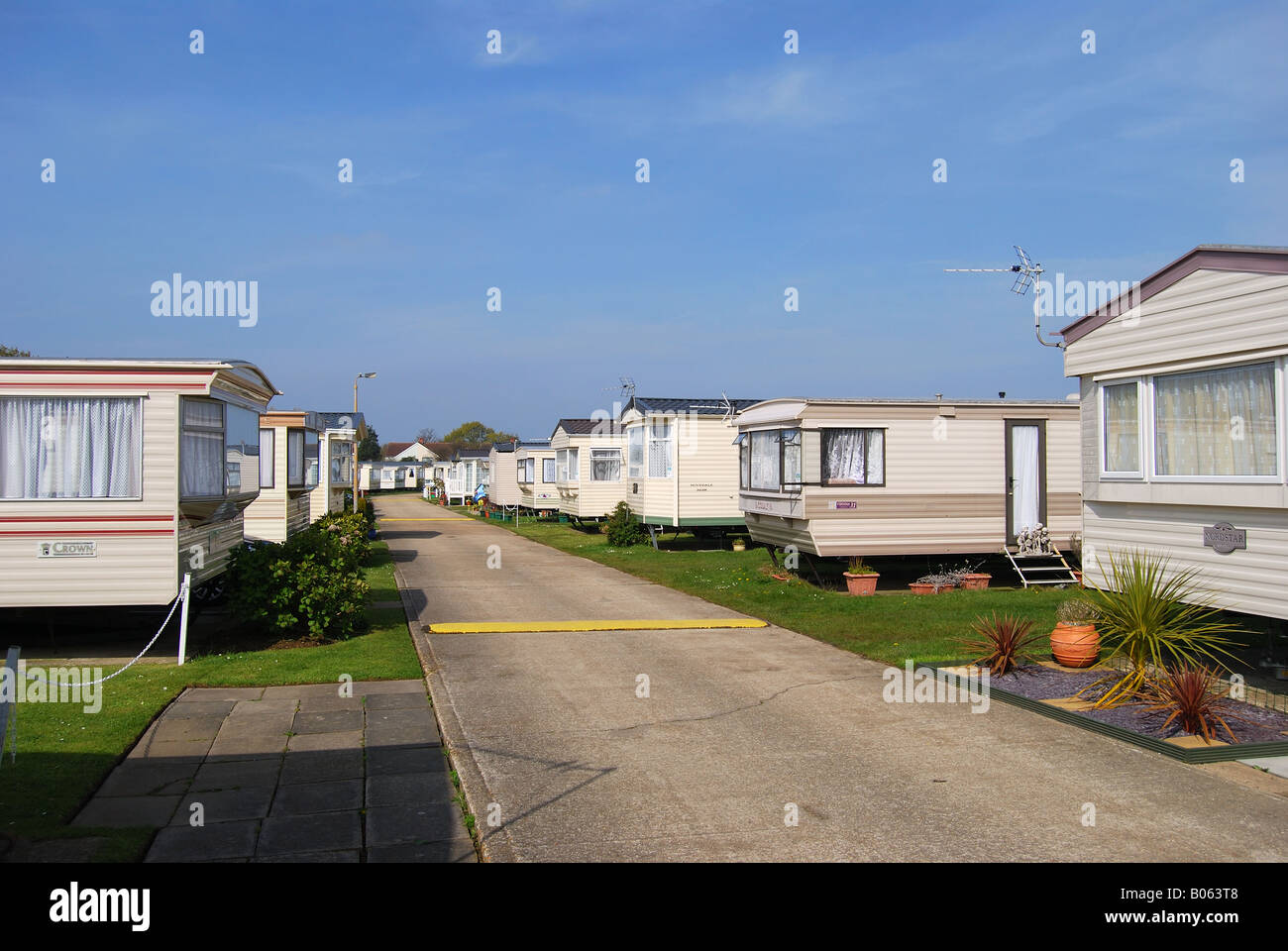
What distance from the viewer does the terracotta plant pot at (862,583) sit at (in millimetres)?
15445

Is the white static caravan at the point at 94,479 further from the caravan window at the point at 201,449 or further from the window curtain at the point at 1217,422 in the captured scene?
the window curtain at the point at 1217,422

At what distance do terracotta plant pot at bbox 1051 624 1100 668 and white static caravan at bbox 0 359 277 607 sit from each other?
28.9 ft

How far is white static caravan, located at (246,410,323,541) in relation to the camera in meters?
17.5

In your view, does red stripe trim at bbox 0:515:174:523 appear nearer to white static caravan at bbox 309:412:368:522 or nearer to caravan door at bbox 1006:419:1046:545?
white static caravan at bbox 309:412:368:522

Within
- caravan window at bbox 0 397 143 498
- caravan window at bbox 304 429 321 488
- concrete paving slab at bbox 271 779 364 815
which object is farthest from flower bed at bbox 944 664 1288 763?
caravan window at bbox 304 429 321 488

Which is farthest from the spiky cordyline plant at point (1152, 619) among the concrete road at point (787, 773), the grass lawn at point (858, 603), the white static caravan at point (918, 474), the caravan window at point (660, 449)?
the caravan window at point (660, 449)

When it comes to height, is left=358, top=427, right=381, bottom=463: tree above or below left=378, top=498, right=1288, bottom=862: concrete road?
above

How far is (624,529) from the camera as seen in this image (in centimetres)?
2558

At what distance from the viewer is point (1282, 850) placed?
5227 millimetres

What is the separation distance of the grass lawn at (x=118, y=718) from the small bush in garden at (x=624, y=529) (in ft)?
41.1

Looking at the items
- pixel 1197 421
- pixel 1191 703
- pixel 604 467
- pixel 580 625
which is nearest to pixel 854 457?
pixel 580 625

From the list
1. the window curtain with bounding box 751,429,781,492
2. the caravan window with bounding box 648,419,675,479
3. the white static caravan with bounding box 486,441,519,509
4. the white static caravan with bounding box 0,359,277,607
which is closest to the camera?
the white static caravan with bounding box 0,359,277,607
